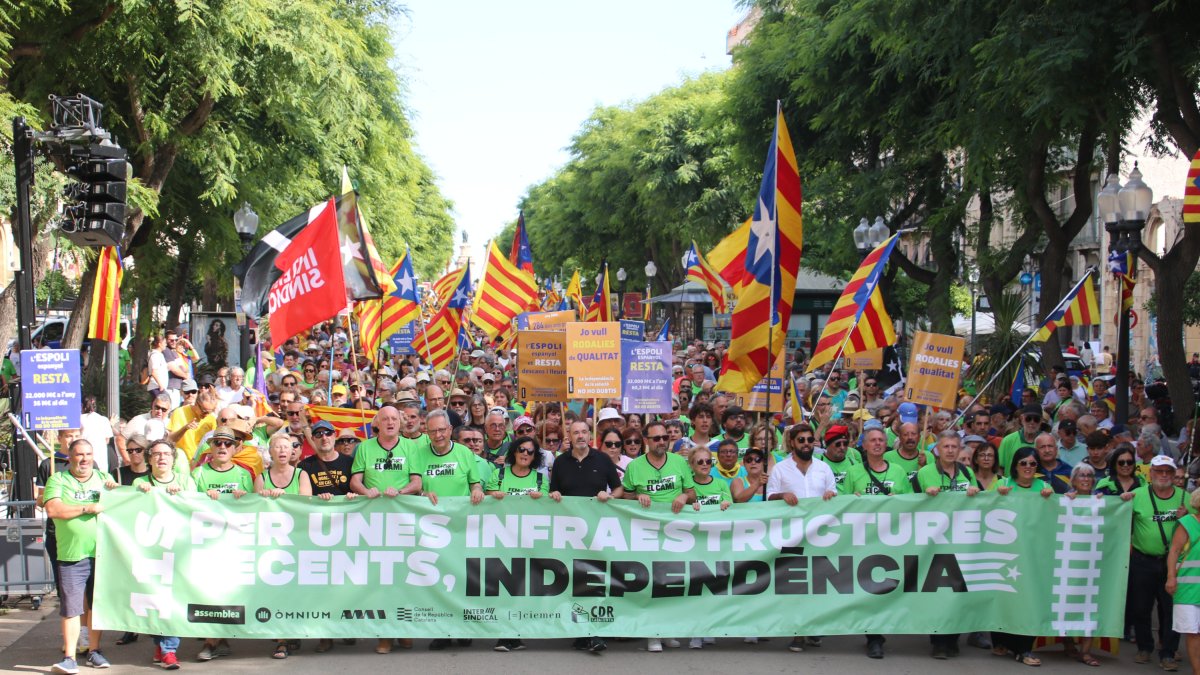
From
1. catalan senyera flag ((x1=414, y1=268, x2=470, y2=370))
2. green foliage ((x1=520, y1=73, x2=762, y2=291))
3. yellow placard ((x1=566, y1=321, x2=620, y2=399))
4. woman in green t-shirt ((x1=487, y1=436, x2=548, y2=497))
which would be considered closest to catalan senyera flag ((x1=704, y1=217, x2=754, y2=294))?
yellow placard ((x1=566, y1=321, x2=620, y2=399))

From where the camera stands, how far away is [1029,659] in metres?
8.69

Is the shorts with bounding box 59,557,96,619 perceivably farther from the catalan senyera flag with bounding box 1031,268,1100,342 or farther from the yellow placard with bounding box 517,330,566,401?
the catalan senyera flag with bounding box 1031,268,1100,342

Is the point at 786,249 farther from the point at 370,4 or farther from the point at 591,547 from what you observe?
the point at 370,4

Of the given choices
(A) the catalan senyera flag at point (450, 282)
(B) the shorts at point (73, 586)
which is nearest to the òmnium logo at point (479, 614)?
(B) the shorts at point (73, 586)

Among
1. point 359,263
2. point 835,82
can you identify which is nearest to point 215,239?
point 359,263

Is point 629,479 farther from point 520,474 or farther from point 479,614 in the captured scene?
point 479,614

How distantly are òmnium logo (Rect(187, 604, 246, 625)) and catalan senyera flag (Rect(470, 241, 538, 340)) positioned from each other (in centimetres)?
948

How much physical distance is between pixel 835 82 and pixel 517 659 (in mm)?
17866

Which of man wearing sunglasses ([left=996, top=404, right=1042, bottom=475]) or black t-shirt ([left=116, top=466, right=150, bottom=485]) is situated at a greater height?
man wearing sunglasses ([left=996, top=404, right=1042, bottom=475])

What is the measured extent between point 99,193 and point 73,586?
15.0 feet

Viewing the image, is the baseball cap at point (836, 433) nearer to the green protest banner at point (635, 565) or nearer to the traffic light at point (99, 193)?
the green protest banner at point (635, 565)

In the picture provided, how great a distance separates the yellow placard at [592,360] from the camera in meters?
11.8

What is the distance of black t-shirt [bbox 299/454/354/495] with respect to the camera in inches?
352

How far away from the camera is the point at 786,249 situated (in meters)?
10.8
